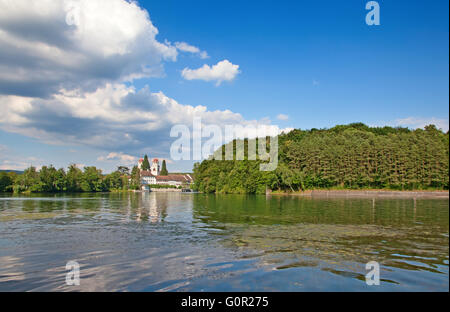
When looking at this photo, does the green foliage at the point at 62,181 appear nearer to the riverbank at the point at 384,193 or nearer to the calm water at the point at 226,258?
the riverbank at the point at 384,193

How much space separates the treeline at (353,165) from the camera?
255 ft

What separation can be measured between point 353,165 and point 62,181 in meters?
115

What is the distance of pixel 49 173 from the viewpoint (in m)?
128

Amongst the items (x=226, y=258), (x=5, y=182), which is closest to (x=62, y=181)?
(x=5, y=182)

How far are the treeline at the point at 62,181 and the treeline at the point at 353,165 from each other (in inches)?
2702

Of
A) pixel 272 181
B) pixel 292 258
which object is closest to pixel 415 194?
pixel 272 181

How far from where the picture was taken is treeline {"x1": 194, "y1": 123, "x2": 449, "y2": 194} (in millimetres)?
77875

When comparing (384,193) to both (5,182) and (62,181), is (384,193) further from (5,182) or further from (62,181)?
(5,182)

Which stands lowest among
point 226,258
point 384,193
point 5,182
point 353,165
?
point 384,193

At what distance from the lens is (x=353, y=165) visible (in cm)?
9150

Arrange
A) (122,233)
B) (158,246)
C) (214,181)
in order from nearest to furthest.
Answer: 1. (158,246)
2. (122,233)
3. (214,181)

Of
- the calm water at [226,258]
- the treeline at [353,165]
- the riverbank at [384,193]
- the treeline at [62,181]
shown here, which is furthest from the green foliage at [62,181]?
the calm water at [226,258]
